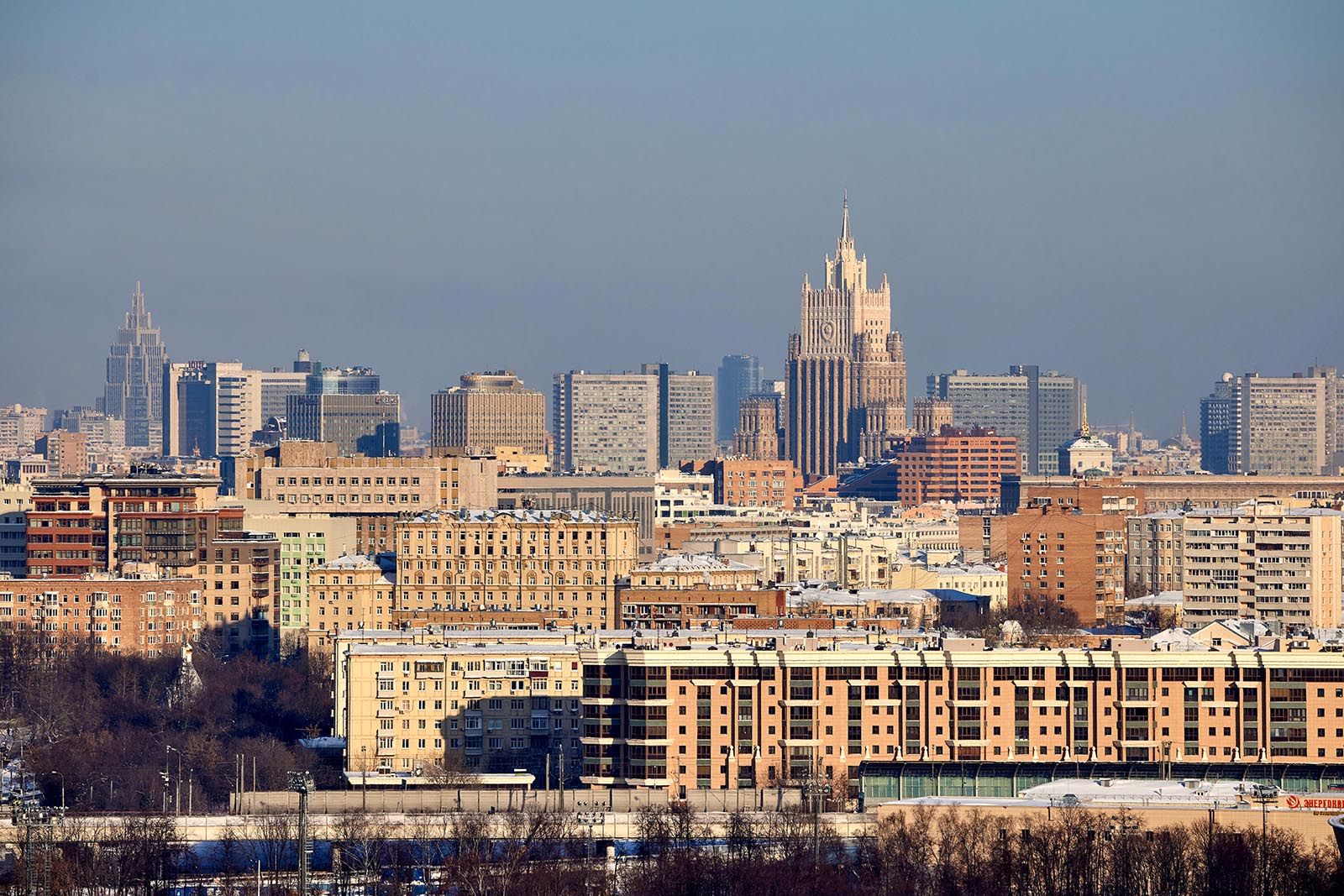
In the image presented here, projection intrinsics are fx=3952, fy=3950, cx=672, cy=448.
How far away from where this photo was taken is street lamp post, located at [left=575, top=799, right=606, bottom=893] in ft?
163

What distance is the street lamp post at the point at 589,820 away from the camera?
4953 centimetres

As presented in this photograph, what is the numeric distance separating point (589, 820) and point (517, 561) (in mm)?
38348

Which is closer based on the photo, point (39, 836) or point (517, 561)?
point (39, 836)

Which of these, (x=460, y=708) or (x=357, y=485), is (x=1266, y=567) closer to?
(x=357, y=485)

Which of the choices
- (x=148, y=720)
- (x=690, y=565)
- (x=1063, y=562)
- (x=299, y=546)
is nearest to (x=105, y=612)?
(x=299, y=546)

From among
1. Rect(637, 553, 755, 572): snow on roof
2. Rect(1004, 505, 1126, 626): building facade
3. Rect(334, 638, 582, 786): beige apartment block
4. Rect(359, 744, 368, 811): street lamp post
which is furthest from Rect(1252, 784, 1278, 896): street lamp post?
Rect(1004, 505, 1126, 626): building facade

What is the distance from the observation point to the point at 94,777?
209 ft

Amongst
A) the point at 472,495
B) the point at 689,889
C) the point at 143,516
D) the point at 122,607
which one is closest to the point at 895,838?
the point at 689,889

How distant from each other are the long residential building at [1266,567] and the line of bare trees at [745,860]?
149ft

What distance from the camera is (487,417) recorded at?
604ft

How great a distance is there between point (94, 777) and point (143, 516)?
3340 cm

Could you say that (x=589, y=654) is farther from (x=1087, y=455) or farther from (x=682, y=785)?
(x=1087, y=455)

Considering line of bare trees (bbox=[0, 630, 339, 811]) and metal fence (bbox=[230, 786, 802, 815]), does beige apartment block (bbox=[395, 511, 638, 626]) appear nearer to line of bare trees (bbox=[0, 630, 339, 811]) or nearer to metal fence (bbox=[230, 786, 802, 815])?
line of bare trees (bbox=[0, 630, 339, 811])

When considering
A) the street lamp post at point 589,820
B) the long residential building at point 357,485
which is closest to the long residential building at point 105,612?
the long residential building at point 357,485
